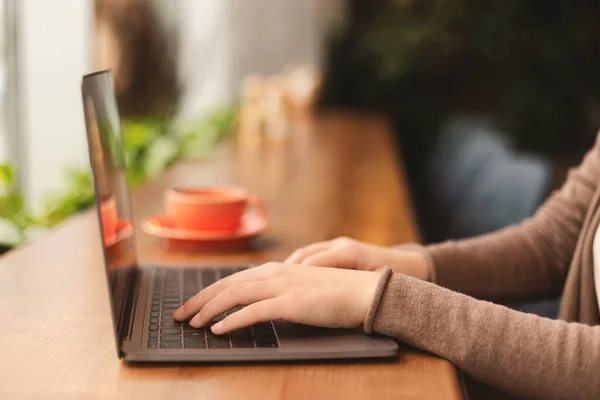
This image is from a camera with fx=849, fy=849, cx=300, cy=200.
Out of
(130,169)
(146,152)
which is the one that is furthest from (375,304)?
(146,152)

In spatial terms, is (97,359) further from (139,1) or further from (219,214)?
(139,1)

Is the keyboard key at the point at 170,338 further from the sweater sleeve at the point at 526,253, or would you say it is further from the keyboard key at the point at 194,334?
the sweater sleeve at the point at 526,253

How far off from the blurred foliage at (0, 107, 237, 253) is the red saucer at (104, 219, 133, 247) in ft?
1.26

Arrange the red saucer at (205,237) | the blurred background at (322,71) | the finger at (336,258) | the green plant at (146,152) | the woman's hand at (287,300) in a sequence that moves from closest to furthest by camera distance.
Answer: the woman's hand at (287,300) → the finger at (336,258) → the red saucer at (205,237) → the green plant at (146,152) → the blurred background at (322,71)

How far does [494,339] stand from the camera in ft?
2.84

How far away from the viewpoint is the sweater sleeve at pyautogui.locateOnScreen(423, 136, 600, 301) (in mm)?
1240

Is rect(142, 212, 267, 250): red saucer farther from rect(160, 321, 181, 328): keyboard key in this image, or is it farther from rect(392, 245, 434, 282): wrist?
rect(160, 321, 181, 328): keyboard key

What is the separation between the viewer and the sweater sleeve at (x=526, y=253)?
48.8 inches

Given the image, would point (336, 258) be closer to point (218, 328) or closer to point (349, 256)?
point (349, 256)

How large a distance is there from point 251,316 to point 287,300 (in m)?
0.04

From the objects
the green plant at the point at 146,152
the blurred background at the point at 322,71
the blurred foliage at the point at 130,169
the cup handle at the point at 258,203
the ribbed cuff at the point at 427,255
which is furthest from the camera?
the blurred background at the point at 322,71

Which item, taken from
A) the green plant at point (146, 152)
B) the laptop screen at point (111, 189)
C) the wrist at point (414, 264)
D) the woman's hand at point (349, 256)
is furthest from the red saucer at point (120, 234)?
the green plant at point (146, 152)

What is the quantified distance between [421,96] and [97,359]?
3.92 metres

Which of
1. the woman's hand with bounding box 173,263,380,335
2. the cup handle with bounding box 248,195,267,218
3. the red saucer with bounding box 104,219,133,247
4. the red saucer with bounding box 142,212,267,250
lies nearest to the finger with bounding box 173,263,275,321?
the woman's hand with bounding box 173,263,380,335
